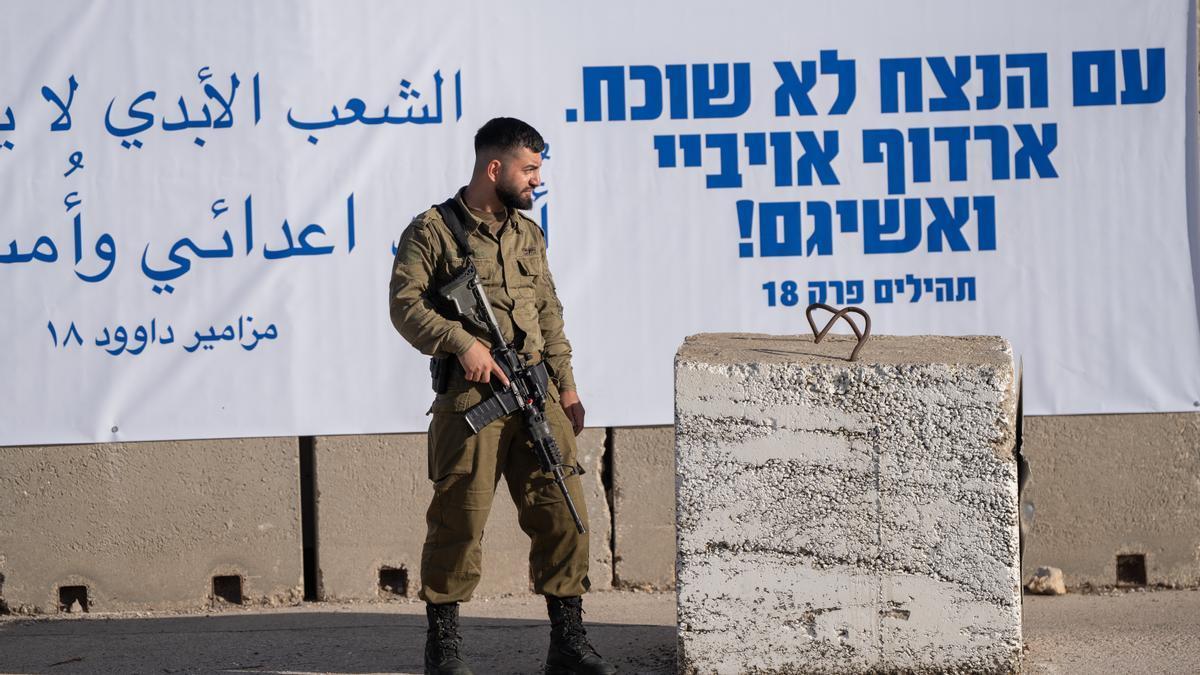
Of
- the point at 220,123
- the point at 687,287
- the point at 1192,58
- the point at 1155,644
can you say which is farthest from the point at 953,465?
the point at 220,123

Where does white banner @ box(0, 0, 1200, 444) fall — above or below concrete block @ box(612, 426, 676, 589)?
above

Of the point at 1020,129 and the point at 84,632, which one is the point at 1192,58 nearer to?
the point at 1020,129

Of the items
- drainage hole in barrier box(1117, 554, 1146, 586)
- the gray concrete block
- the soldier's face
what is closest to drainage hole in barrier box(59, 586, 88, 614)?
the soldier's face

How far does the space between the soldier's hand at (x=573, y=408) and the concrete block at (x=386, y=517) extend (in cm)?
98

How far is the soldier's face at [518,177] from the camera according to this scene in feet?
13.2

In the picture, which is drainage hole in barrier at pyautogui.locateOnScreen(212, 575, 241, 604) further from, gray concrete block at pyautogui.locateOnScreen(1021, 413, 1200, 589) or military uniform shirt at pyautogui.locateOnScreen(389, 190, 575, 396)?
gray concrete block at pyautogui.locateOnScreen(1021, 413, 1200, 589)

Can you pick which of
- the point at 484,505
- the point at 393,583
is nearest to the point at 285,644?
the point at 393,583

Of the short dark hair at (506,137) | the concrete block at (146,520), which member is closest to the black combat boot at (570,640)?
the short dark hair at (506,137)

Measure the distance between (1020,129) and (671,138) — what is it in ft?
4.16

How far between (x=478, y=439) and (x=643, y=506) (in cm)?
147

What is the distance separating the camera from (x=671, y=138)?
518 cm

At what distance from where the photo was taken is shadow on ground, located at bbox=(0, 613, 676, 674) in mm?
4465

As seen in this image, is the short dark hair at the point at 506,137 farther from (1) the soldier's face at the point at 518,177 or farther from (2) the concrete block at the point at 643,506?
(2) the concrete block at the point at 643,506

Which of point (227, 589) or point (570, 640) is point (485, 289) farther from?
point (227, 589)
